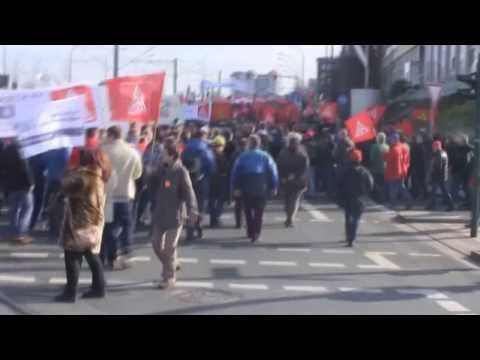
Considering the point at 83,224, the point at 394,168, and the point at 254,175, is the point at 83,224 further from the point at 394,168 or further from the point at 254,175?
the point at 394,168

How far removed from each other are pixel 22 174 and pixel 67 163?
81 centimetres

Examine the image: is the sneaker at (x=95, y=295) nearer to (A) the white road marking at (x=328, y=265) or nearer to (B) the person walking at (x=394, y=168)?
(A) the white road marking at (x=328, y=265)

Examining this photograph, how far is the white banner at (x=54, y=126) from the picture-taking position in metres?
11.9

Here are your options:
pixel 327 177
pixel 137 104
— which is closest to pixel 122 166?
pixel 137 104

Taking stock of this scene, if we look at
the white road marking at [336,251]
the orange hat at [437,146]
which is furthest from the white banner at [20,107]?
the orange hat at [437,146]

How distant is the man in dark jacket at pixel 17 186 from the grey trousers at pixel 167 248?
144 inches

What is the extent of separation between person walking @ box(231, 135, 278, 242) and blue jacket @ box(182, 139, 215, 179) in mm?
456

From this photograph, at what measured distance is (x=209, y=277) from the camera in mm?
11633

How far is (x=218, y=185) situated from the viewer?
1684 cm

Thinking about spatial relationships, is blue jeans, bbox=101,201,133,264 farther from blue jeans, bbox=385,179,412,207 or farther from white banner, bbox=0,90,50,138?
blue jeans, bbox=385,179,412,207

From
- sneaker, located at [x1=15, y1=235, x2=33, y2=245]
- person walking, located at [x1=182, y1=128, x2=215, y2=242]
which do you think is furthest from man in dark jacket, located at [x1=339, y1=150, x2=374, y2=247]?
sneaker, located at [x1=15, y1=235, x2=33, y2=245]

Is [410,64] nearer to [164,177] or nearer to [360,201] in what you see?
[360,201]

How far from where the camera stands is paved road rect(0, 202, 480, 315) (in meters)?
9.78
